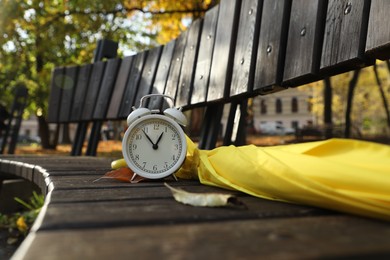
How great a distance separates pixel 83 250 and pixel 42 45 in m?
10.4

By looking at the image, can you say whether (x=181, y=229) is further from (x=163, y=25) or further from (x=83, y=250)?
(x=163, y=25)

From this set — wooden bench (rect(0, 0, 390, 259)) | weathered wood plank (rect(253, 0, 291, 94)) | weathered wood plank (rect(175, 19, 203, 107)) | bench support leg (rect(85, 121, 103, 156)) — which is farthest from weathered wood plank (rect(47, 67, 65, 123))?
weathered wood plank (rect(253, 0, 291, 94))

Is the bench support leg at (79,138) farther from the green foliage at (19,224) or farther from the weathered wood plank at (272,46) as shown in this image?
the weathered wood plank at (272,46)

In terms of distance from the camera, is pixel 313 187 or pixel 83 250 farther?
pixel 313 187

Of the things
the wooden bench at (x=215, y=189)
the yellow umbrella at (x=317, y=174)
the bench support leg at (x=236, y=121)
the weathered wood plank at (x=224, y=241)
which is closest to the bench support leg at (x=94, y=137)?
the wooden bench at (x=215, y=189)

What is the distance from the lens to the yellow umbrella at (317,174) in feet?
2.93

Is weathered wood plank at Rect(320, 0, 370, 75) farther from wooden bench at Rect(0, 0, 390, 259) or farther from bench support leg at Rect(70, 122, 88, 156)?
bench support leg at Rect(70, 122, 88, 156)

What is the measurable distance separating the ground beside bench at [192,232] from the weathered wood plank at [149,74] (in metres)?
2.35

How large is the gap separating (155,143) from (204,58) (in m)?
1.13

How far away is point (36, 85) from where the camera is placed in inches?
563

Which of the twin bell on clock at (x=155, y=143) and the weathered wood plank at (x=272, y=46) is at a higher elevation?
the weathered wood plank at (x=272, y=46)

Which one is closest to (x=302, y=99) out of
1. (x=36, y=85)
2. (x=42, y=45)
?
(x=36, y=85)

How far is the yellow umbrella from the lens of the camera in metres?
0.89

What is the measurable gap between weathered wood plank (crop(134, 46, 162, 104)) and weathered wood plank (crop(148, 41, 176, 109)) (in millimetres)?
53
